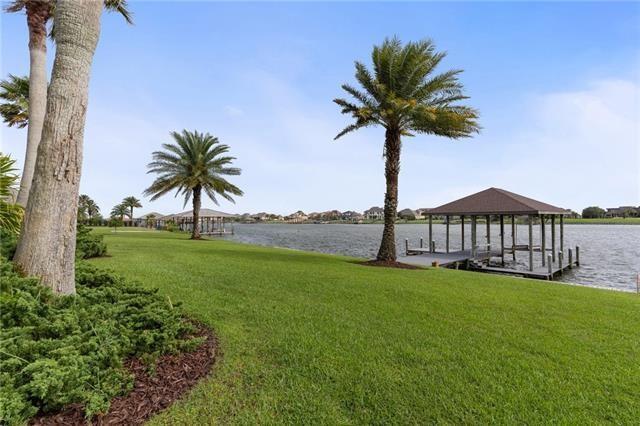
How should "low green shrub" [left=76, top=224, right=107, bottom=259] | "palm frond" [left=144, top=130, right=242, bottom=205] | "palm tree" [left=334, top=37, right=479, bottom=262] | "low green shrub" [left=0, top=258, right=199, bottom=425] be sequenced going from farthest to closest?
"palm frond" [left=144, top=130, right=242, bottom=205], "palm tree" [left=334, top=37, right=479, bottom=262], "low green shrub" [left=76, top=224, right=107, bottom=259], "low green shrub" [left=0, top=258, right=199, bottom=425]

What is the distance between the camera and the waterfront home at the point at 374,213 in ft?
486

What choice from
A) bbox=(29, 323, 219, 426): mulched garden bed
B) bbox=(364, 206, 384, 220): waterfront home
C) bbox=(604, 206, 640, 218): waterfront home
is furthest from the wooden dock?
bbox=(364, 206, 384, 220): waterfront home

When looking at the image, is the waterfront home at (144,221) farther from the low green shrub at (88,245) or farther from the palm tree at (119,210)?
the low green shrub at (88,245)

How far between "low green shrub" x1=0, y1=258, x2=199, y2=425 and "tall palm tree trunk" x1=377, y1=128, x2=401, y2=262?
10.1m

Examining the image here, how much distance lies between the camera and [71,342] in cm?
288

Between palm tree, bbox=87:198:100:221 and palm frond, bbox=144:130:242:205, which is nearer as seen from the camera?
palm frond, bbox=144:130:242:205

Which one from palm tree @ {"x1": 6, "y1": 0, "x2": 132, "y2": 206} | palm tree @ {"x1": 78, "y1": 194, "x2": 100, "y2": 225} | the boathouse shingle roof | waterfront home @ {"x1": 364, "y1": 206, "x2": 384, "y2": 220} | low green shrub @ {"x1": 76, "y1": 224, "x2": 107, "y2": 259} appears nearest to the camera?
palm tree @ {"x1": 6, "y1": 0, "x2": 132, "y2": 206}

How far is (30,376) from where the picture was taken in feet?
8.02

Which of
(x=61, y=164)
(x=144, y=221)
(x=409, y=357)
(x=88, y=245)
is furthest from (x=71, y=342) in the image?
(x=144, y=221)

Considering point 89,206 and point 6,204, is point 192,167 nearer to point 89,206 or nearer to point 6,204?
point 6,204

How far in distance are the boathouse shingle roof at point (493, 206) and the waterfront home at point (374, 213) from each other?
127m

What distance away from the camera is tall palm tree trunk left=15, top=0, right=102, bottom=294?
371 centimetres

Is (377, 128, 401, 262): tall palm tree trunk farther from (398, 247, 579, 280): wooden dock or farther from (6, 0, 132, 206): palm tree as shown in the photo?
(6, 0, 132, 206): palm tree

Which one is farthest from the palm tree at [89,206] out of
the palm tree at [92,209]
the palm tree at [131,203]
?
the palm tree at [131,203]
